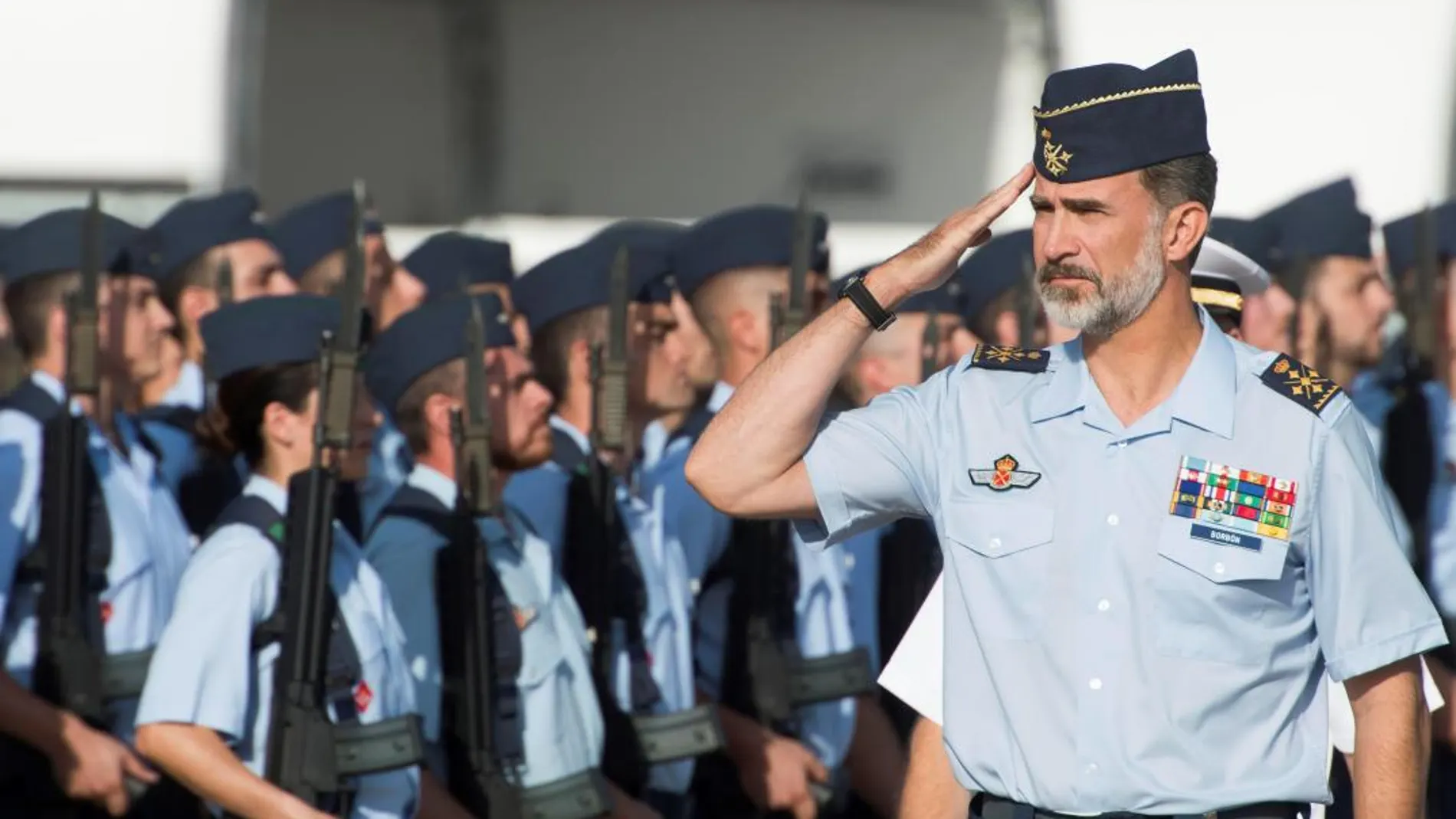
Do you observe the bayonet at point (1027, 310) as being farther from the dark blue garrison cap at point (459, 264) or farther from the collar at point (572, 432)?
the dark blue garrison cap at point (459, 264)

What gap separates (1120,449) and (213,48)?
5.69 metres

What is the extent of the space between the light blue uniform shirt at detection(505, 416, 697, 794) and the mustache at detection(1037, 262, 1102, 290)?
7.40 ft

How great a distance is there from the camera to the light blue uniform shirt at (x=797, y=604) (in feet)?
20.0

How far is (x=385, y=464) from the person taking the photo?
6.70 metres

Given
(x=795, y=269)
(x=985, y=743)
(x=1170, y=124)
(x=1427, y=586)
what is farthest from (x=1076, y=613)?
(x=1427, y=586)

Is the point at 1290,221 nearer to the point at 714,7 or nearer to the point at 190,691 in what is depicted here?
the point at 714,7

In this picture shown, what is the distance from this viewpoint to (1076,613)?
3381 millimetres

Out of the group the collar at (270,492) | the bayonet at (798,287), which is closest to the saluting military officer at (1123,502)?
the collar at (270,492)

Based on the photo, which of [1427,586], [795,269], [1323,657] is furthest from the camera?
[1427,586]

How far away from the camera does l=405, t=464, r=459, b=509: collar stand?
16.8 ft

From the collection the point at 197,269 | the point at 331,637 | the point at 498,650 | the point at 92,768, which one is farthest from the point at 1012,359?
the point at 197,269

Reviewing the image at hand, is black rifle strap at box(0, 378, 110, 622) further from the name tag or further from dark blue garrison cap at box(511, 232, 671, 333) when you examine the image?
the name tag

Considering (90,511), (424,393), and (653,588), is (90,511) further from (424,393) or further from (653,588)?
(653,588)

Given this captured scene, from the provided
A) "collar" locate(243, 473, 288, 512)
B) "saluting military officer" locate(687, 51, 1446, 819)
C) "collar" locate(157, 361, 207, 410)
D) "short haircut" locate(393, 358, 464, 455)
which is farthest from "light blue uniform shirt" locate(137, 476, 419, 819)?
"collar" locate(157, 361, 207, 410)
